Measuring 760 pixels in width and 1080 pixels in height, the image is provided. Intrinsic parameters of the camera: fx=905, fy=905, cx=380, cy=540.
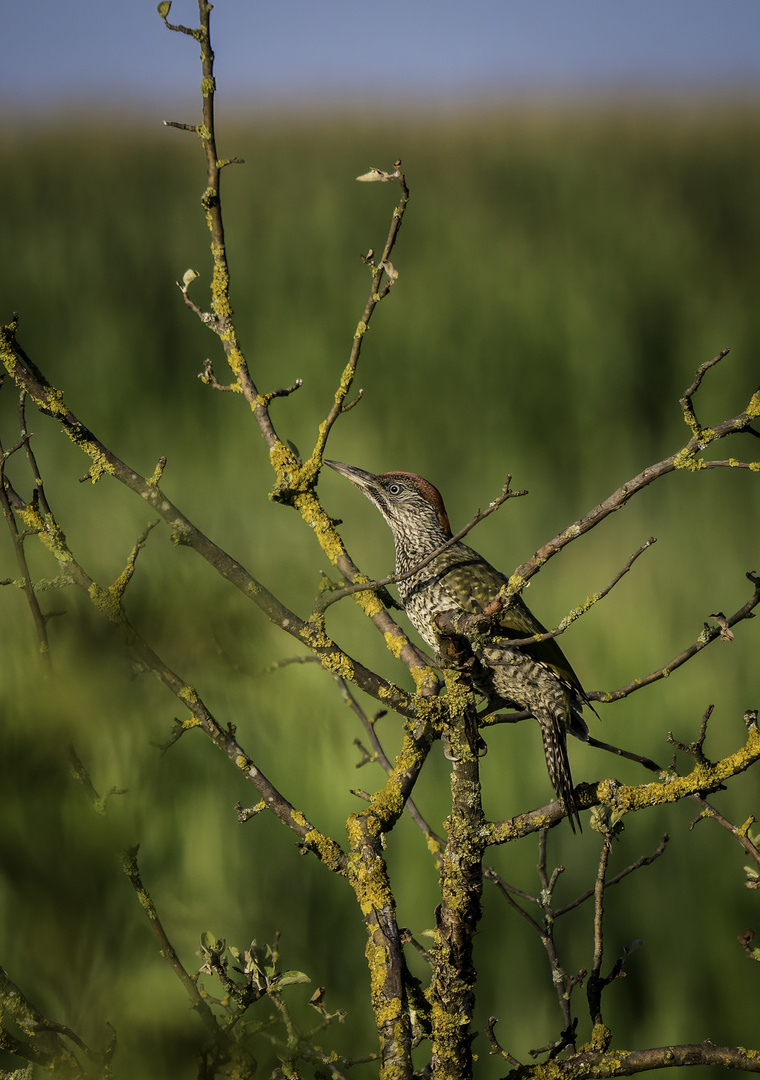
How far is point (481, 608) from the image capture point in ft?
4.90

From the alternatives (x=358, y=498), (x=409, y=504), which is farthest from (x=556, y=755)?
(x=358, y=498)

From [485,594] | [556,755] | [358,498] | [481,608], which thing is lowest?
[556,755]

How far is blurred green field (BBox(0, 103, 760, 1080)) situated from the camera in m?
0.58

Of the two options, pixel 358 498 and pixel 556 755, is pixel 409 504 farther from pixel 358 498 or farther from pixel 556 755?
pixel 358 498

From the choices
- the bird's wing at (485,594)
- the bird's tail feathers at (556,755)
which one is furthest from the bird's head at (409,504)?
the bird's tail feathers at (556,755)

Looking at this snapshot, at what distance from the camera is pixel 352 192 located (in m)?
4.54

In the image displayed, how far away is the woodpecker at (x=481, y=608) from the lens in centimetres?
153

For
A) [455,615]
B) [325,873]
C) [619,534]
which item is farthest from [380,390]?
[455,615]

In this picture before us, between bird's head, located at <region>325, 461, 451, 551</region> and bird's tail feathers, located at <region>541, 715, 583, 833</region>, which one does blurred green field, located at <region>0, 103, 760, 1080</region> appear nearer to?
bird's head, located at <region>325, 461, 451, 551</region>

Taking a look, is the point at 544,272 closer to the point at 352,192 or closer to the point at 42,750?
the point at 352,192

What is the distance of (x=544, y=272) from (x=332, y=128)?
7.30 ft

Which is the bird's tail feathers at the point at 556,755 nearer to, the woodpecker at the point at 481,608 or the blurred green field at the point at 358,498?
the woodpecker at the point at 481,608

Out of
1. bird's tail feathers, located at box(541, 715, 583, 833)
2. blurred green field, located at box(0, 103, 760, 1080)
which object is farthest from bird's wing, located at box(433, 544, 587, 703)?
blurred green field, located at box(0, 103, 760, 1080)

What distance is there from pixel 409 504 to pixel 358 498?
1158mm
